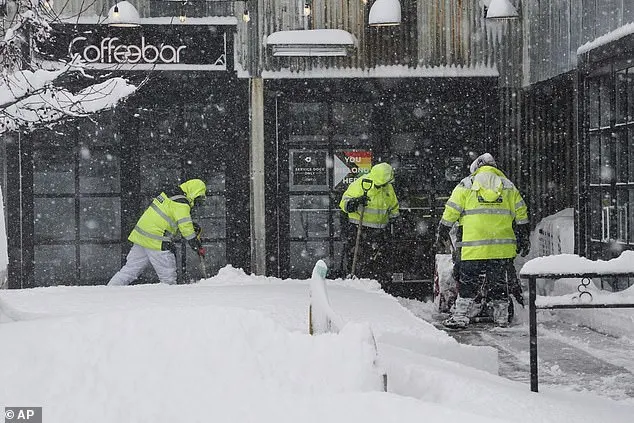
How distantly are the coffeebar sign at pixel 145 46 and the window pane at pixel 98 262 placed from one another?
2.60 m

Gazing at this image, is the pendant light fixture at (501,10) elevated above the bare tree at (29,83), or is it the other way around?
the pendant light fixture at (501,10)

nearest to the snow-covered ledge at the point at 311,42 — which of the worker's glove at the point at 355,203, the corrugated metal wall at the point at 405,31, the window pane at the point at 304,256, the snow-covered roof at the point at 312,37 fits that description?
the snow-covered roof at the point at 312,37

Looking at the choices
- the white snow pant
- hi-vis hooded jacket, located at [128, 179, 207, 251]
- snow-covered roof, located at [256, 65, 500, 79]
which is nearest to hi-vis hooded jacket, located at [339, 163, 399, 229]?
snow-covered roof, located at [256, 65, 500, 79]

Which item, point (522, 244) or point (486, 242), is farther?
point (522, 244)

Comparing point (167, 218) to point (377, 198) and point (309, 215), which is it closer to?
point (309, 215)

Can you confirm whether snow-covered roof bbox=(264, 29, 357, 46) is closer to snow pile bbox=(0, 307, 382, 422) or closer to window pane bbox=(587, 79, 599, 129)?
window pane bbox=(587, 79, 599, 129)

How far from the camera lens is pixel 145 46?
529 inches

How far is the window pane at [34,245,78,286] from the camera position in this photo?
13.8 metres

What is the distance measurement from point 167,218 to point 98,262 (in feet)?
7.43

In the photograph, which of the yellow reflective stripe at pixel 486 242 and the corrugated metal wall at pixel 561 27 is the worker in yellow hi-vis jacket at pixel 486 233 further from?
the corrugated metal wall at pixel 561 27

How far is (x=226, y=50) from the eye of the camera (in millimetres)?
13680

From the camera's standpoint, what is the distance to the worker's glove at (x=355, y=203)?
1275cm

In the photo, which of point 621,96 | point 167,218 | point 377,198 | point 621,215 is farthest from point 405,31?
point 621,215

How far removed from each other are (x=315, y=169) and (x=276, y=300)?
5.33 m
